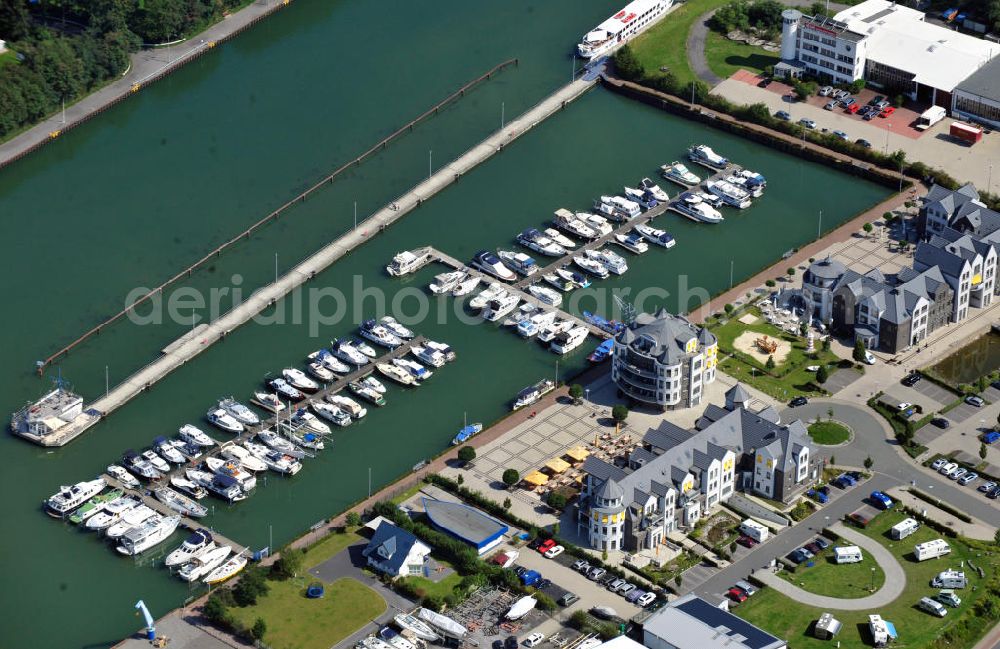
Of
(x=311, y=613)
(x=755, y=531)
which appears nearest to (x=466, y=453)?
(x=311, y=613)

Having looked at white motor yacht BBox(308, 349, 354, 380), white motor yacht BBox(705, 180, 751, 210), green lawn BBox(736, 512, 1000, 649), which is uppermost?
white motor yacht BBox(705, 180, 751, 210)

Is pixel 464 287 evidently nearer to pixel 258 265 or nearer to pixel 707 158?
pixel 258 265

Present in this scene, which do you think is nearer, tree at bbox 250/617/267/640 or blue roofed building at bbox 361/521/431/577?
tree at bbox 250/617/267/640

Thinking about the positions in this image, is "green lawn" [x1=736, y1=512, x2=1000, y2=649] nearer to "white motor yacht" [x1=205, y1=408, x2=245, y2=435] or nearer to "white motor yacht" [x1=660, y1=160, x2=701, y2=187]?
"white motor yacht" [x1=205, y1=408, x2=245, y2=435]

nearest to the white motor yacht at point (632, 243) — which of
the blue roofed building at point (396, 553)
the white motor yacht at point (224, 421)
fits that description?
the white motor yacht at point (224, 421)

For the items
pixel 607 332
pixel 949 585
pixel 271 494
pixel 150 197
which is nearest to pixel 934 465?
pixel 949 585

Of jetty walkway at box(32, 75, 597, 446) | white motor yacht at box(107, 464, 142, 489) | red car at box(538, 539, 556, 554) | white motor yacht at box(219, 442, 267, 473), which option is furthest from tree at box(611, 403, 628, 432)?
white motor yacht at box(107, 464, 142, 489)
